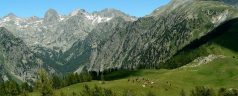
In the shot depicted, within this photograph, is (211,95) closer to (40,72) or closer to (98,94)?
(98,94)

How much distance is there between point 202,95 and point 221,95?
27.3 ft

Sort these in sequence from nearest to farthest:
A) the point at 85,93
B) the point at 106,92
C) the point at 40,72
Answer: the point at 40,72 < the point at 106,92 < the point at 85,93

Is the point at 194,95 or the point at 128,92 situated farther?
the point at 128,92

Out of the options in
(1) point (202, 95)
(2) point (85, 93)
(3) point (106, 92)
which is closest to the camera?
(1) point (202, 95)

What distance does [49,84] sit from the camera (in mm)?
162125

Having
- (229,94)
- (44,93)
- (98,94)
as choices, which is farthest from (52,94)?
(229,94)

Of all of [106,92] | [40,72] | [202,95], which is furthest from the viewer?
[106,92]

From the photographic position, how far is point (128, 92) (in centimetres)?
19825

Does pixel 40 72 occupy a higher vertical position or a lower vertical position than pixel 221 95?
higher

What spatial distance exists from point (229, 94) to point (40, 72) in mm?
74149

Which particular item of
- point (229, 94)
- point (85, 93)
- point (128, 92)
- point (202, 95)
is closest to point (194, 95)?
point (202, 95)

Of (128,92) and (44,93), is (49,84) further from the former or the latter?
(128,92)

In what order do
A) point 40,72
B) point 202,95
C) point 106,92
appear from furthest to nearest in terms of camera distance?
point 106,92, point 202,95, point 40,72

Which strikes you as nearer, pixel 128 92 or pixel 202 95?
pixel 202 95
